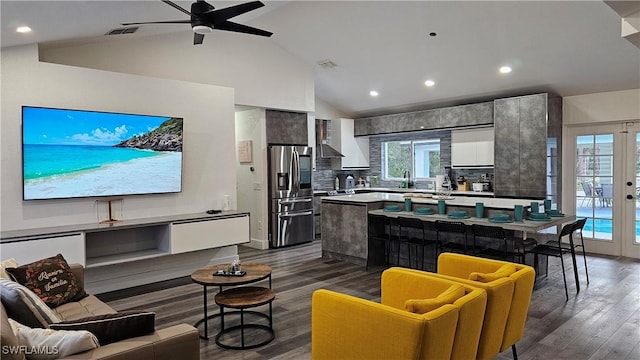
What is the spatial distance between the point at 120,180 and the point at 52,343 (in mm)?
3357

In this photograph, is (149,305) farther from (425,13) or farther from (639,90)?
(639,90)

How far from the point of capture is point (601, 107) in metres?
6.45

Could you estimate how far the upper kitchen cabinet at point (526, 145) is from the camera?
646 centimetres

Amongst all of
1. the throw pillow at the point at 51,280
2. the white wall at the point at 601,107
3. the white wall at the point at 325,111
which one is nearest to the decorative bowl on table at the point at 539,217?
the white wall at the point at 601,107

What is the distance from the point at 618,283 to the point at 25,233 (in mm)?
6587

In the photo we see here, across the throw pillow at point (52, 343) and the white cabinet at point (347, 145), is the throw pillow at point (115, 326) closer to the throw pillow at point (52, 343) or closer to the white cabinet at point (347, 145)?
the throw pillow at point (52, 343)

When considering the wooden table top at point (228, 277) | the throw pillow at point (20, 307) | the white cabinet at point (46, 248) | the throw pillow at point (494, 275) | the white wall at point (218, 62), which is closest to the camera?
the throw pillow at point (20, 307)

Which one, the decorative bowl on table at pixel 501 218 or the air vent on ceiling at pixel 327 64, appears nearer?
the decorative bowl on table at pixel 501 218

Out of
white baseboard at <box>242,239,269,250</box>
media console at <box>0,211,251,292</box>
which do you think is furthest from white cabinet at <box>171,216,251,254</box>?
white baseboard at <box>242,239,269,250</box>

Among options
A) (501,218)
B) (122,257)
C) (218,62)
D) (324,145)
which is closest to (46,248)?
(122,257)

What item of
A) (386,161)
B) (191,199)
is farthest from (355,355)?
(386,161)

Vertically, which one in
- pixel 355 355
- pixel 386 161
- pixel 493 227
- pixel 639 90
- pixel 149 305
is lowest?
pixel 149 305

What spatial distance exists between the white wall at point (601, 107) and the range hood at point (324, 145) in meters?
4.27

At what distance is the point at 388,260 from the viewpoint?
6.05 metres
